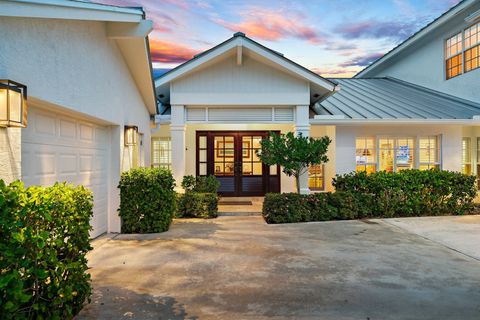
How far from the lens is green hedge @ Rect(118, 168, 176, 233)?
655 centimetres

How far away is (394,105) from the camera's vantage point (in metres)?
11.6

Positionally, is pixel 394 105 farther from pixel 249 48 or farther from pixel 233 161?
pixel 233 161

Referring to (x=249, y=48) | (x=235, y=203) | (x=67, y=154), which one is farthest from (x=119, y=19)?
(x=235, y=203)

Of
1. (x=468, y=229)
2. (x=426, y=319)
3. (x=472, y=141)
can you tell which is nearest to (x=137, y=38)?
(x=426, y=319)

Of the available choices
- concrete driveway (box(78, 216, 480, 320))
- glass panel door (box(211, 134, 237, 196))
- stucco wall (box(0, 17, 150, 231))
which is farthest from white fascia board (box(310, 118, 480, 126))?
stucco wall (box(0, 17, 150, 231))

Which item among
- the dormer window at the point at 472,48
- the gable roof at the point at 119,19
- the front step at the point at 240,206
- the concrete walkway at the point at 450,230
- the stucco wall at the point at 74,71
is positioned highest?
the dormer window at the point at 472,48

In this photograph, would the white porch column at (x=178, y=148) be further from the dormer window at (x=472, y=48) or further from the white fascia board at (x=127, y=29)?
the dormer window at (x=472, y=48)

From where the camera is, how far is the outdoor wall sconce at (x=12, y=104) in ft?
9.76

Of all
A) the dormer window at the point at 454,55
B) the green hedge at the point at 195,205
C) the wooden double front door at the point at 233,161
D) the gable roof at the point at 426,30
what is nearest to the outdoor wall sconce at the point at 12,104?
the green hedge at the point at 195,205

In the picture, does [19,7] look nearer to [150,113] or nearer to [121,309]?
[121,309]

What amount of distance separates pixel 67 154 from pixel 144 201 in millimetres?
1895

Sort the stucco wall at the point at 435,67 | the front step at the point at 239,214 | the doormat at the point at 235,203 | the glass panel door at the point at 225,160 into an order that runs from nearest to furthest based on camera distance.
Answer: the front step at the point at 239,214 → the doormat at the point at 235,203 → the stucco wall at the point at 435,67 → the glass panel door at the point at 225,160

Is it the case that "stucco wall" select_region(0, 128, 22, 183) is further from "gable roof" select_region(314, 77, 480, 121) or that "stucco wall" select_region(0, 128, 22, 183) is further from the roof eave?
"gable roof" select_region(314, 77, 480, 121)

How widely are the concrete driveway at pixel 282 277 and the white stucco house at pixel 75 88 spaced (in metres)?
1.47
